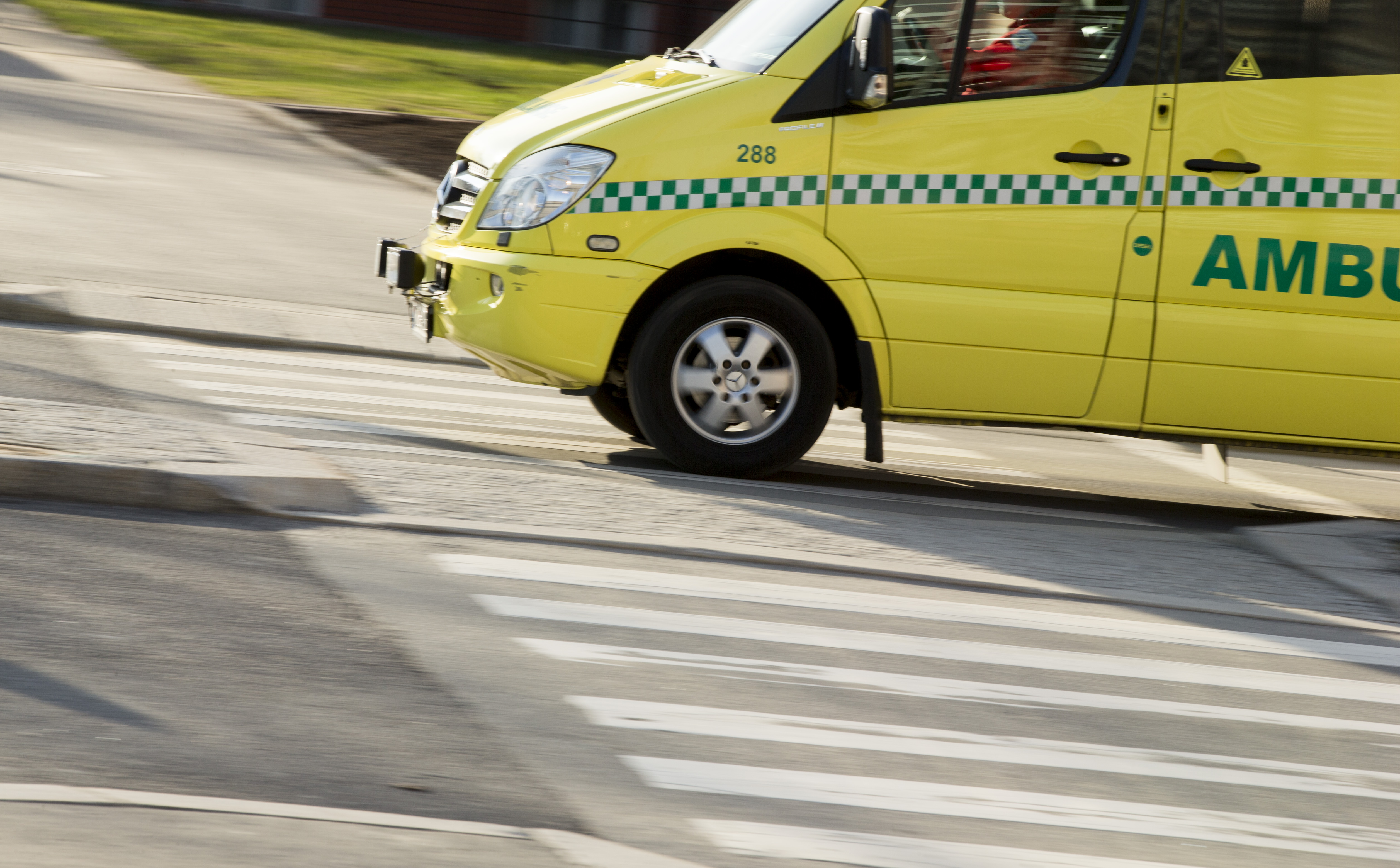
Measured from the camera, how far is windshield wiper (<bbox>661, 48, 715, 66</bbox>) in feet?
24.7

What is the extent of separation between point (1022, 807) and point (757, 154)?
3620 mm

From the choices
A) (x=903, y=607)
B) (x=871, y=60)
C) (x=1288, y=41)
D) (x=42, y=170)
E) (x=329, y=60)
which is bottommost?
(x=903, y=607)

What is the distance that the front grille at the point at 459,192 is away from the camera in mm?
7332

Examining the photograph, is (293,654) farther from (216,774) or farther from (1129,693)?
(1129,693)

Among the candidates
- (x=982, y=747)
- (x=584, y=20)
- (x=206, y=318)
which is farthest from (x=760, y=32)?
(x=584, y=20)

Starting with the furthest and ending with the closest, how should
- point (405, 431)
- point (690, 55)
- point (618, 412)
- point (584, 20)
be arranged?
point (584, 20), point (618, 412), point (405, 431), point (690, 55)

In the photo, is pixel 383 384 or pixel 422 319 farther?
pixel 383 384

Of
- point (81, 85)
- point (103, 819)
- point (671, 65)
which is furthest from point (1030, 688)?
point (81, 85)

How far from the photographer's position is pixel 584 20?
120ft

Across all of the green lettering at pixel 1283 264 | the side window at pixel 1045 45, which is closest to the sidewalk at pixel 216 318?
the side window at pixel 1045 45

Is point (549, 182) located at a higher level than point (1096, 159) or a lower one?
lower

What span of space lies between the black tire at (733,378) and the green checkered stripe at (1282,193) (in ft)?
5.02

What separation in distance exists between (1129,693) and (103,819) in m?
2.93

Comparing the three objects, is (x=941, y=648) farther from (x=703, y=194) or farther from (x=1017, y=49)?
(x=1017, y=49)
